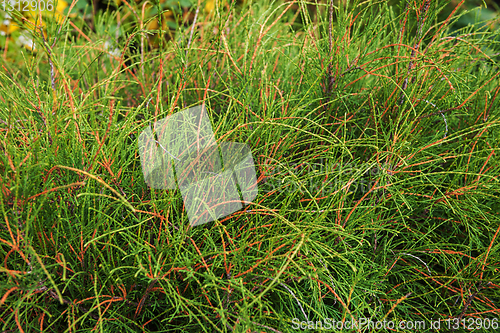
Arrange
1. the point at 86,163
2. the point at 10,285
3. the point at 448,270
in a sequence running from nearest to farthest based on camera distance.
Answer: the point at 10,285 < the point at 86,163 < the point at 448,270

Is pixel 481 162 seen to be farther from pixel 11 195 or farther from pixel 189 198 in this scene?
pixel 11 195

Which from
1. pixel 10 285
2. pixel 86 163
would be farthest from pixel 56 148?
pixel 10 285

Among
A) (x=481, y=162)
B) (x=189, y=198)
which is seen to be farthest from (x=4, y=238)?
(x=481, y=162)

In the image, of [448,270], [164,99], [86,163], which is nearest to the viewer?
[86,163]

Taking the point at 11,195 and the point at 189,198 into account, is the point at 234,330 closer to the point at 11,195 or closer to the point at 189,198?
the point at 189,198

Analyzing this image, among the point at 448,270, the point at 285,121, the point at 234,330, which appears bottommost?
the point at 448,270

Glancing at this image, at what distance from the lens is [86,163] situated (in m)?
0.49

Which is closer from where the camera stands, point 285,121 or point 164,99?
point 285,121

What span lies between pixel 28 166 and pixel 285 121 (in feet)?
1.26

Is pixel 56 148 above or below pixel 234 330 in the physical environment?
above

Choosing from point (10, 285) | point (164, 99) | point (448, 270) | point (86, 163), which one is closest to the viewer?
point (10, 285)

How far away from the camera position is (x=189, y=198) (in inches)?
19.5

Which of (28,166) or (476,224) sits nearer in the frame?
(28,166)

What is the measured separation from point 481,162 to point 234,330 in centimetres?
56
